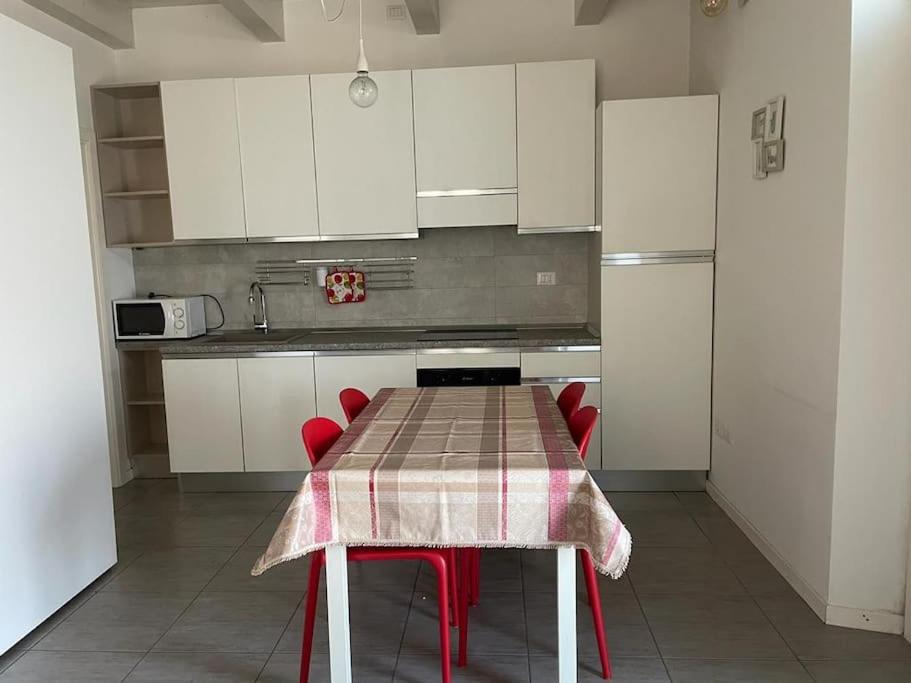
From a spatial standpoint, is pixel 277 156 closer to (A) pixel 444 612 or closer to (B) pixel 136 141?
(B) pixel 136 141

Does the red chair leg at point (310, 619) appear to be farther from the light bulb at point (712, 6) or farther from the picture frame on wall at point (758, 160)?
the light bulb at point (712, 6)

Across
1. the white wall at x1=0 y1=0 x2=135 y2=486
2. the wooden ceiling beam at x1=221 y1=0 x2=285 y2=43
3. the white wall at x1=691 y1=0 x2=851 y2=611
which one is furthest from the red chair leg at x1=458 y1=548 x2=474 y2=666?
the wooden ceiling beam at x1=221 y1=0 x2=285 y2=43

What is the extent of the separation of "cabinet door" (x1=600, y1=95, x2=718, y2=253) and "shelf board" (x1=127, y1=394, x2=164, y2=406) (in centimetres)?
282

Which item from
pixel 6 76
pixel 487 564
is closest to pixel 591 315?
Result: pixel 487 564

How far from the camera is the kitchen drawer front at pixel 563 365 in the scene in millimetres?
3752

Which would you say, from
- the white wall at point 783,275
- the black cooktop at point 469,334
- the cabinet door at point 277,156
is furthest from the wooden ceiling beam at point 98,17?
the white wall at point 783,275

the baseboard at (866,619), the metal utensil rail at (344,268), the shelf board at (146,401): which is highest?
the metal utensil rail at (344,268)

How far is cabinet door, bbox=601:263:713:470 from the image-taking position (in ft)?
12.0

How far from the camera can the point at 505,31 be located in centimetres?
416

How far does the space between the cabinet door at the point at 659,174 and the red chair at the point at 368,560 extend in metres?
1.96

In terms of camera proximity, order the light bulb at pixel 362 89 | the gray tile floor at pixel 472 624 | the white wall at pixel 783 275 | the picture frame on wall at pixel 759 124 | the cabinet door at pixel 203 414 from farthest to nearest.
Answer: the cabinet door at pixel 203 414 < the picture frame on wall at pixel 759 124 < the light bulb at pixel 362 89 < the white wall at pixel 783 275 < the gray tile floor at pixel 472 624

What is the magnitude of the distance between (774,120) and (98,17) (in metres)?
3.62

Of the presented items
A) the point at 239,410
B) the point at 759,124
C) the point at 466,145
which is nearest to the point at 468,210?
the point at 466,145

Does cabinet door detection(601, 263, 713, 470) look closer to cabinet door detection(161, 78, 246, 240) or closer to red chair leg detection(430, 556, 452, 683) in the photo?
red chair leg detection(430, 556, 452, 683)
